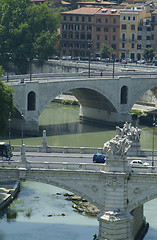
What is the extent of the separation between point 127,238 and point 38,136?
4492cm

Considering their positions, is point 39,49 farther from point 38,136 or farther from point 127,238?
point 127,238

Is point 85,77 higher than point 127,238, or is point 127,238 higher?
point 85,77

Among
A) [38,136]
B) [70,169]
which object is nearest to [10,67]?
[38,136]

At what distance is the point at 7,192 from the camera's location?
A: 2808 inches

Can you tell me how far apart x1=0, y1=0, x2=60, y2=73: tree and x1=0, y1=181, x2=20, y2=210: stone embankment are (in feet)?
244

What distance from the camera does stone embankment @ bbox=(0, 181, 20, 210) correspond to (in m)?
69.4

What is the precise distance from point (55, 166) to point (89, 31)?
350ft

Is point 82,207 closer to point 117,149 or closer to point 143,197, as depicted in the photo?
point 143,197

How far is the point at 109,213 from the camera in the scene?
58719 mm

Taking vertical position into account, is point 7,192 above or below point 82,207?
above

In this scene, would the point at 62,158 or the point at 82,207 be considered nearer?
the point at 62,158

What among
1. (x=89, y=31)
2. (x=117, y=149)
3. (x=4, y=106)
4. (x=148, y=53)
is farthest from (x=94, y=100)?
(x=117, y=149)

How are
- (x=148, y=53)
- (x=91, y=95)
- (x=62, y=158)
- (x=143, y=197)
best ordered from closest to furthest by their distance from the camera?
1. (x=143, y=197)
2. (x=62, y=158)
3. (x=91, y=95)
4. (x=148, y=53)

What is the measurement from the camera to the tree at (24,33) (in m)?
147
